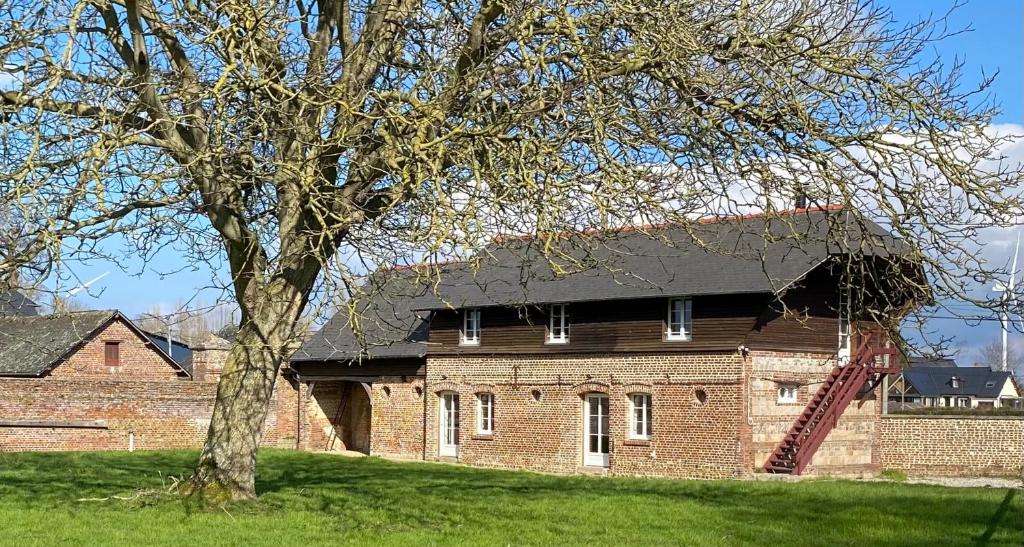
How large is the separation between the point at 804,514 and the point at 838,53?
18.9ft

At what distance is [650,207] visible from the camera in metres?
11.3

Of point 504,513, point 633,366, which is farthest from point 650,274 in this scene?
point 504,513

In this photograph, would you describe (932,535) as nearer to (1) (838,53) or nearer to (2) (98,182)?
(1) (838,53)

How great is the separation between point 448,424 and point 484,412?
4.49ft

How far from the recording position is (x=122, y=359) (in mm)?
36406

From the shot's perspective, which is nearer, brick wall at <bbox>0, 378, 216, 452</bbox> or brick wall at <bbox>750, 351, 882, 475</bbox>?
brick wall at <bbox>750, 351, 882, 475</bbox>

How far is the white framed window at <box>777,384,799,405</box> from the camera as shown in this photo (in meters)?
25.0

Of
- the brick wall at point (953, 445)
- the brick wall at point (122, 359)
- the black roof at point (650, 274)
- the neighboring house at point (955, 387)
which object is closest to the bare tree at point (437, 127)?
the black roof at point (650, 274)

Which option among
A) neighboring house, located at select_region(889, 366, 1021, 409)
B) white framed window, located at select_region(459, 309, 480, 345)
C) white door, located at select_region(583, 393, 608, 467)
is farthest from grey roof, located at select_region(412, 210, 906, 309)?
neighboring house, located at select_region(889, 366, 1021, 409)

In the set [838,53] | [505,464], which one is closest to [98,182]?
[838,53]

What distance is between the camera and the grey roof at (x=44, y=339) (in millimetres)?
32594

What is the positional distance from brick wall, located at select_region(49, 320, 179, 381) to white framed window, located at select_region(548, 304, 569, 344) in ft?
50.9

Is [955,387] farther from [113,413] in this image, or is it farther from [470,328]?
[113,413]

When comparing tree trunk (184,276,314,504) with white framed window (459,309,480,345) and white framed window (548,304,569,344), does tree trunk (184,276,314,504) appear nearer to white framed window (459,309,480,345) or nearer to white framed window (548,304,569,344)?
white framed window (548,304,569,344)
